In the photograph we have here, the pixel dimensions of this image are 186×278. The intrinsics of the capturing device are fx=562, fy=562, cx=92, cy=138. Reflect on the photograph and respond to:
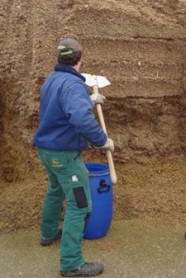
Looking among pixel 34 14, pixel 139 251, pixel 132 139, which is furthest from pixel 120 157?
pixel 34 14

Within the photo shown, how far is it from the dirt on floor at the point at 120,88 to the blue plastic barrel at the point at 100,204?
19.7 inches

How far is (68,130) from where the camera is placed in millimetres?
4449

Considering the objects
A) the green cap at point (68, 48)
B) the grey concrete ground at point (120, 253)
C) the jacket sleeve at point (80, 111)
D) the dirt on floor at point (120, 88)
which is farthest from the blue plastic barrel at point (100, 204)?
the green cap at point (68, 48)

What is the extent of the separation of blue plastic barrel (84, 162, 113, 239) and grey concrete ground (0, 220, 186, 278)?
0.32 feet

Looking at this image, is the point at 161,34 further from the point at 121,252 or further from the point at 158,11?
the point at 121,252

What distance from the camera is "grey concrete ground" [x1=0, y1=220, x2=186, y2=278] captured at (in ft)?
15.0

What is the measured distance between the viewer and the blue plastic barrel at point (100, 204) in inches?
199

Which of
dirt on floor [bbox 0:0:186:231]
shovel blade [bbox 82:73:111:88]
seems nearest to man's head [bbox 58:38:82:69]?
shovel blade [bbox 82:73:111:88]

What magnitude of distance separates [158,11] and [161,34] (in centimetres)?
36

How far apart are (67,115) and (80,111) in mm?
143

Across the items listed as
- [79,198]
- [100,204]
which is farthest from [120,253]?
[79,198]

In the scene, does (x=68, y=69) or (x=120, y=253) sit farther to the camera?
(x=120, y=253)

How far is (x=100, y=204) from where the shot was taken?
5098 mm

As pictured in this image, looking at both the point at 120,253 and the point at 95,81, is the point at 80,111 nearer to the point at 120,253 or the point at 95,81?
the point at 95,81
